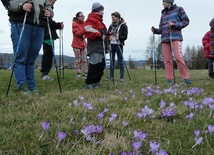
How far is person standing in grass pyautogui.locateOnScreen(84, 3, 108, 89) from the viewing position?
6.69m

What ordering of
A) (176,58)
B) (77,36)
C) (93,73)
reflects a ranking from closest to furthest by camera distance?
(93,73)
(176,58)
(77,36)

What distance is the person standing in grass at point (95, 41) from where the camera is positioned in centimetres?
669

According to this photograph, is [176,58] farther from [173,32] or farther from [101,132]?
[101,132]

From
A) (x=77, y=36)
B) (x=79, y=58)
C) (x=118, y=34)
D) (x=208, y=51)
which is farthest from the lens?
(x=208, y=51)

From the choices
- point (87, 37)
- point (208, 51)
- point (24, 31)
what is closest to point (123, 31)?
point (87, 37)

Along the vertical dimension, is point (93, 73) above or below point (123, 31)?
below

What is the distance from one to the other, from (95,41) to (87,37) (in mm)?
258

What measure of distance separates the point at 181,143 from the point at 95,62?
16.1ft

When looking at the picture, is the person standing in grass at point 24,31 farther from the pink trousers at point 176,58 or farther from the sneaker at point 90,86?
the pink trousers at point 176,58

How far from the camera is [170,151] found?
1.92 meters

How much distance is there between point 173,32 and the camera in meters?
7.46

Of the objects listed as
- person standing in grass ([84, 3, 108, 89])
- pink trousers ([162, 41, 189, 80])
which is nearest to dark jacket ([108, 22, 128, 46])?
pink trousers ([162, 41, 189, 80])

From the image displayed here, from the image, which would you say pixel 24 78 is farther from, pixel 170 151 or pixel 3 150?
pixel 170 151


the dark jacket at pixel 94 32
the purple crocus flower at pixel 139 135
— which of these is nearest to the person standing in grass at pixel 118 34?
the dark jacket at pixel 94 32
